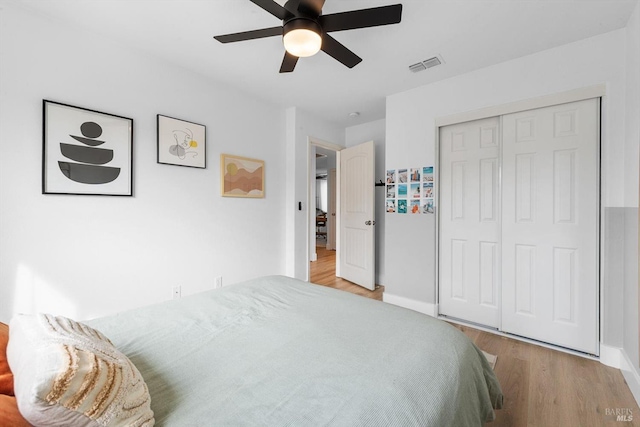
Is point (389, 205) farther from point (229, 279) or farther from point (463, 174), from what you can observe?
point (229, 279)

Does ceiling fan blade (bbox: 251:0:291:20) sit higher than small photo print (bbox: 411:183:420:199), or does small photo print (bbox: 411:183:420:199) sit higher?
ceiling fan blade (bbox: 251:0:291:20)

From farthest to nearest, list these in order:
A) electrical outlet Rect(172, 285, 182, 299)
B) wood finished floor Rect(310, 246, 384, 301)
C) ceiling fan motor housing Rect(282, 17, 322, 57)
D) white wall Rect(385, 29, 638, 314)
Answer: wood finished floor Rect(310, 246, 384, 301)
electrical outlet Rect(172, 285, 182, 299)
white wall Rect(385, 29, 638, 314)
ceiling fan motor housing Rect(282, 17, 322, 57)

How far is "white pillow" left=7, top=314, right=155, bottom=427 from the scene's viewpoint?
55 cm

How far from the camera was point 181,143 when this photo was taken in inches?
97.9

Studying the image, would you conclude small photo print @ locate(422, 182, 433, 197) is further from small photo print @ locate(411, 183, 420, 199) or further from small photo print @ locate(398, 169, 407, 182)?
small photo print @ locate(398, 169, 407, 182)

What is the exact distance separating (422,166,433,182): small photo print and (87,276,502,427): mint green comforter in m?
1.83

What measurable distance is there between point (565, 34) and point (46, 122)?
378 cm

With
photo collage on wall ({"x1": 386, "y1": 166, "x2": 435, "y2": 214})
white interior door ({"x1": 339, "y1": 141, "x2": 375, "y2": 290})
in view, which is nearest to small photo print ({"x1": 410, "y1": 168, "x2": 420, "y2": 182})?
photo collage on wall ({"x1": 386, "y1": 166, "x2": 435, "y2": 214})

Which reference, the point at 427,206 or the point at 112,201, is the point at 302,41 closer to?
the point at 112,201

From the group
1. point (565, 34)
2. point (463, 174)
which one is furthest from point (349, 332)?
point (565, 34)

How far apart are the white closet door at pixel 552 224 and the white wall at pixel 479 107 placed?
0.38 ft

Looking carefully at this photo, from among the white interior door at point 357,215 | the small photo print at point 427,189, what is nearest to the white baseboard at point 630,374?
the small photo print at point 427,189

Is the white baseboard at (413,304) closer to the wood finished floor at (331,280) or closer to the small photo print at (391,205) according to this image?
the wood finished floor at (331,280)

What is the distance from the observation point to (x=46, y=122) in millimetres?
1802
